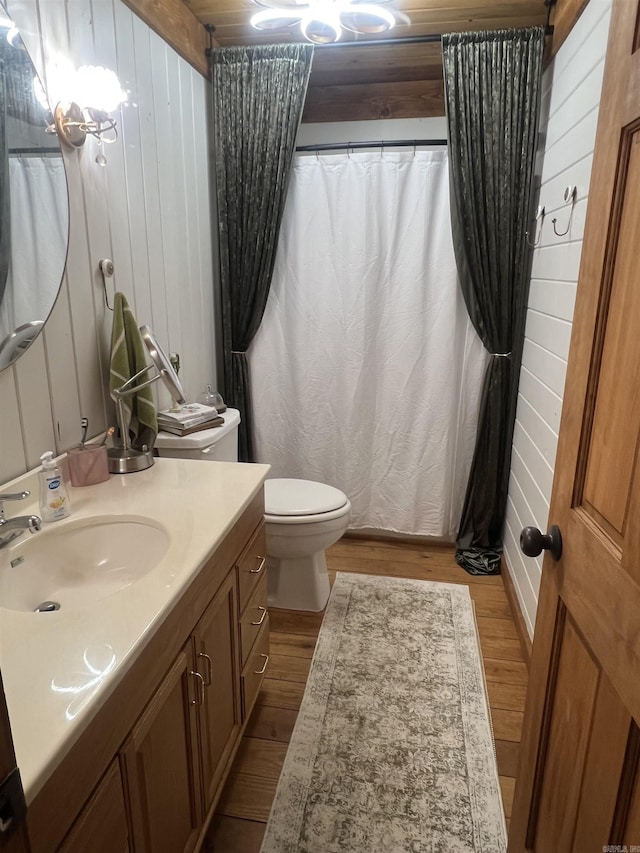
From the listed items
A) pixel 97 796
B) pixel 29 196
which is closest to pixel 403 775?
pixel 97 796

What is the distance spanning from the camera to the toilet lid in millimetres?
2178

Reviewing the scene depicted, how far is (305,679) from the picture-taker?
195 centimetres

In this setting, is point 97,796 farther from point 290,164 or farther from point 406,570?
point 290,164

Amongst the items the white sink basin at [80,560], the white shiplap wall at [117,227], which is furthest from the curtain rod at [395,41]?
the white sink basin at [80,560]

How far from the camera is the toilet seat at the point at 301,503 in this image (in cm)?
215

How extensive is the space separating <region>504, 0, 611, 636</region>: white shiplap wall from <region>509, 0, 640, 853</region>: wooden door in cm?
87

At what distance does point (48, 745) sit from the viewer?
66 cm

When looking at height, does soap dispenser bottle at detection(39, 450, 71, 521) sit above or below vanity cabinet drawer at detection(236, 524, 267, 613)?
above

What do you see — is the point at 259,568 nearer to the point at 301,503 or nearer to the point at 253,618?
the point at 253,618

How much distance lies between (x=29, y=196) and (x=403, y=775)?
186 centimetres

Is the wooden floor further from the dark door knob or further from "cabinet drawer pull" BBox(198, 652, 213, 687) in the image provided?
the dark door knob

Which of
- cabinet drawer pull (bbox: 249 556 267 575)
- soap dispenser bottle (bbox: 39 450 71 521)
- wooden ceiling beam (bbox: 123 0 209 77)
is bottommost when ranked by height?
cabinet drawer pull (bbox: 249 556 267 575)

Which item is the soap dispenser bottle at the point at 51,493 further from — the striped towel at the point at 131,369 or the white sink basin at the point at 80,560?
the striped towel at the point at 131,369

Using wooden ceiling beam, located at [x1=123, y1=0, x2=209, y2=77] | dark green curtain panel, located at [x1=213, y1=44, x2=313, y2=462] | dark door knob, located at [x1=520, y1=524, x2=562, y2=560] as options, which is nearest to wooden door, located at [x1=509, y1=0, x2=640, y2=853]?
dark door knob, located at [x1=520, y1=524, x2=562, y2=560]
